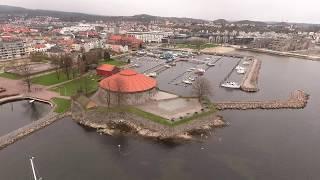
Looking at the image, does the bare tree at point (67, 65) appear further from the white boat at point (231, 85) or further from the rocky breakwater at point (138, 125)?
the white boat at point (231, 85)

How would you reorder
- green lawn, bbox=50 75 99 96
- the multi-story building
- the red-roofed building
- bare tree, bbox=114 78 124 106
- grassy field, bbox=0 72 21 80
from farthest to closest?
1. the multi-story building
2. the red-roofed building
3. grassy field, bbox=0 72 21 80
4. green lawn, bbox=50 75 99 96
5. bare tree, bbox=114 78 124 106

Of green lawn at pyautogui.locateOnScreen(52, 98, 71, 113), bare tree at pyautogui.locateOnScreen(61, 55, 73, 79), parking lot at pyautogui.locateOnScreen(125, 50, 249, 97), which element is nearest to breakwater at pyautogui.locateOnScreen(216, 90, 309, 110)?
parking lot at pyautogui.locateOnScreen(125, 50, 249, 97)

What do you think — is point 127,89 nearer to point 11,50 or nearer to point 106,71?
point 106,71

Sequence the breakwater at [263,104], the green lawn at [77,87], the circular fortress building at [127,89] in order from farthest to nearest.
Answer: the green lawn at [77,87], the breakwater at [263,104], the circular fortress building at [127,89]

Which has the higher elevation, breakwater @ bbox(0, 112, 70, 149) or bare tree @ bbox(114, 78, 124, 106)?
bare tree @ bbox(114, 78, 124, 106)

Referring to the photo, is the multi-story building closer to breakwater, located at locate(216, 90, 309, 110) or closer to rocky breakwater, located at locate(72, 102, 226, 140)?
rocky breakwater, located at locate(72, 102, 226, 140)

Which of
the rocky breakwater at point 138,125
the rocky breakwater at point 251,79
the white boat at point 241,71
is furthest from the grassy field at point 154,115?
the white boat at point 241,71
